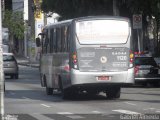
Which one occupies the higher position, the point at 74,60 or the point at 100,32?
the point at 100,32

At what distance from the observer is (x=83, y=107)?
2103 cm

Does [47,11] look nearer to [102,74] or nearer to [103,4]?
[103,4]

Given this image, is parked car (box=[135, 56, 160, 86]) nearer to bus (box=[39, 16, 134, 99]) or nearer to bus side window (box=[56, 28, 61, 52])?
bus side window (box=[56, 28, 61, 52])

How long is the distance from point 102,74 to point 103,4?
1923 centimetres

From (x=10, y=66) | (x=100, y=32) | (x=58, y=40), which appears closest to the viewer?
(x=100, y=32)

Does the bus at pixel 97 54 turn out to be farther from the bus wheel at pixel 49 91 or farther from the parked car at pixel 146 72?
the parked car at pixel 146 72

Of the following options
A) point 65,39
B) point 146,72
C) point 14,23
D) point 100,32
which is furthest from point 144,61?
point 14,23

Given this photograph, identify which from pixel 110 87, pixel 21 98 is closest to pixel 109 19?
pixel 110 87

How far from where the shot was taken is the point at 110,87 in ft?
79.5

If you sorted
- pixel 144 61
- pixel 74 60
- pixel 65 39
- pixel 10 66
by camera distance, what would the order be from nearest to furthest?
pixel 74 60 < pixel 65 39 < pixel 144 61 < pixel 10 66

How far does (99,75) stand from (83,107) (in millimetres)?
2384

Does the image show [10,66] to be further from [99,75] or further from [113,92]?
[99,75]

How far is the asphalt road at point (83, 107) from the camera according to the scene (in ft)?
59.2

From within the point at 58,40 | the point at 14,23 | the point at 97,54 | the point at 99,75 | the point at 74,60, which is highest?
the point at 14,23
